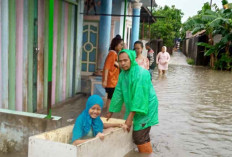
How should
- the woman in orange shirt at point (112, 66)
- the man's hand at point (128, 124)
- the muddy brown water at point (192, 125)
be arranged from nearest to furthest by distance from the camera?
the man's hand at point (128, 124), the muddy brown water at point (192, 125), the woman in orange shirt at point (112, 66)

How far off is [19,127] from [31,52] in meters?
2.01

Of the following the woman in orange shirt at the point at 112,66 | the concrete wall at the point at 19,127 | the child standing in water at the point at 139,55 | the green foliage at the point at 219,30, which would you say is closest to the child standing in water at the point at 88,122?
the concrete wall at the point at 19,127

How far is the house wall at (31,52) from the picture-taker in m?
4.97

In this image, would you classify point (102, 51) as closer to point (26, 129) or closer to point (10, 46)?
point (10, 46)

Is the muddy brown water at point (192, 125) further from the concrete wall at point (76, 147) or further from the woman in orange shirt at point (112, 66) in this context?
the woman in orange shirt at point (112, 66)

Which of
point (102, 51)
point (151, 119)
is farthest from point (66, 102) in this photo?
point (151, 119)

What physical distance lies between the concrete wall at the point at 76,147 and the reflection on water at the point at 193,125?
433 mm

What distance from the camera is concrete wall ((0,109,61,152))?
399cm

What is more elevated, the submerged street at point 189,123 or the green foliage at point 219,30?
the green foliage at point 219,30

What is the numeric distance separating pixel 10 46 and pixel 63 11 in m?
2.15

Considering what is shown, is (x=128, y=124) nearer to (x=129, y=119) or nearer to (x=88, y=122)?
(x=129, y=119)

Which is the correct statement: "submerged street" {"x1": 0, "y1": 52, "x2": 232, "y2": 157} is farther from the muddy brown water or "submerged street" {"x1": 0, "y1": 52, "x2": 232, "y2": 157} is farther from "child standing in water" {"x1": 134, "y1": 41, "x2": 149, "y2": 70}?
"child standing in water" {"x1": 134, "y1": 41, "x2": 149, "y2": 70}

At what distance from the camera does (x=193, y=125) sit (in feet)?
20.1

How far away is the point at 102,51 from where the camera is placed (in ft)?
28.1
